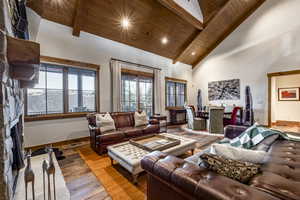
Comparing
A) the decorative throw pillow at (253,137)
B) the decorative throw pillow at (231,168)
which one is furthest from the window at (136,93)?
the decorative throw pillow at (231,168)

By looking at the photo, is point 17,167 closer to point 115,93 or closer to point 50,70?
point 50,70

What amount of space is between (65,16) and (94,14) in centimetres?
76

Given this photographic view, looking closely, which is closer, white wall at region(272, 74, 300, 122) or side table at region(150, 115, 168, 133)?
side table at region(150, 115, 168, 133)

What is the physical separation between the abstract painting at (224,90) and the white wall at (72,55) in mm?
4223

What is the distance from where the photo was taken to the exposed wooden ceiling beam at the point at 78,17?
3426 millimetres

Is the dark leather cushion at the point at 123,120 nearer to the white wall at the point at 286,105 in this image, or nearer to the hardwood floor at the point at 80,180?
the hardwood floor at the point at 80,180

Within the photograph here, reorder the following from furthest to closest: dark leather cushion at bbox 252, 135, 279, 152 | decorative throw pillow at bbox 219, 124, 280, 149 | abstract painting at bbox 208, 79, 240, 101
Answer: abstract painting at bbox 208, 79, 240, 101
decorative throw pillow at bbox 219, 124, 280, 149
dark leather cushion at bbox 252, 135, 279, 152

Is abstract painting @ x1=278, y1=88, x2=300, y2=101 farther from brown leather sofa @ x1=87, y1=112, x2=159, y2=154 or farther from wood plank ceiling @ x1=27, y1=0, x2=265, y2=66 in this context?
brown leather sofa @ x1=87, y1=112, x2=159, y2=154

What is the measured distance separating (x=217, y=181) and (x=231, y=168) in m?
0.20

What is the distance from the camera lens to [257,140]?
1.72 meters

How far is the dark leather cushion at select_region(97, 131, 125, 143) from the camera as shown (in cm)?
300

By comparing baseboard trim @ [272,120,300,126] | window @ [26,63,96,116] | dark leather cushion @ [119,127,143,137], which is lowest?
baseboard trim @ [272,120,300,126]

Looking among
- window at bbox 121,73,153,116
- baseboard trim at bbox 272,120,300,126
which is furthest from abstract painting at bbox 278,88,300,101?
window at bbox 121,73,153,116

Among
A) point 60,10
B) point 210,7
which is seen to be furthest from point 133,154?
point 210,7
